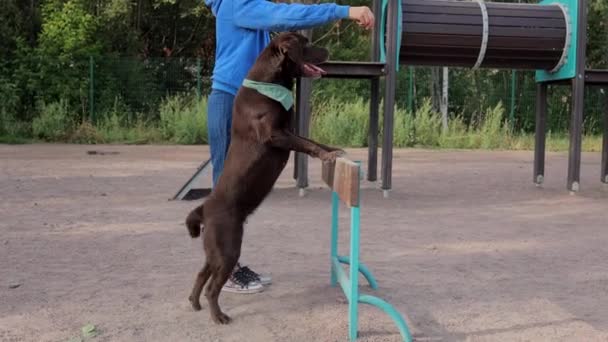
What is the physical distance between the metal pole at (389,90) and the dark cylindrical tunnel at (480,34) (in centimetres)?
23

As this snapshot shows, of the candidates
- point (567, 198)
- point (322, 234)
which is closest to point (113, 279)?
point (322, 234)

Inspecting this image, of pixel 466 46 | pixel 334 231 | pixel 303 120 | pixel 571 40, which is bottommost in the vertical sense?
pixel 334 231

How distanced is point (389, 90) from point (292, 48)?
507 cm

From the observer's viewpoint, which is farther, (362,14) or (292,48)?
(362,14)

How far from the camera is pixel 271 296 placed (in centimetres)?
424

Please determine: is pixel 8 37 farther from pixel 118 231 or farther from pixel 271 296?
pixel 271 296

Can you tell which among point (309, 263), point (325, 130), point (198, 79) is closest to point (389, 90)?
point (309, 263)

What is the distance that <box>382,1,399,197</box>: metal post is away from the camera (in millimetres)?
8350

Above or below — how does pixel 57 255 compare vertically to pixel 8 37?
below

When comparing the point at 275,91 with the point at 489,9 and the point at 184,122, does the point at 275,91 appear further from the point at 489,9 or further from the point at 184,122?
the point at 184,122

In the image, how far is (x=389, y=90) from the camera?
8484 mm

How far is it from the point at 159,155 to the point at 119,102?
6.53 metres

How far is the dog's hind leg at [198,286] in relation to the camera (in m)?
3.90

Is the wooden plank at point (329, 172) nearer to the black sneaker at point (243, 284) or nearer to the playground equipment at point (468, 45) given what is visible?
the black sneaker at point (243, 284)
